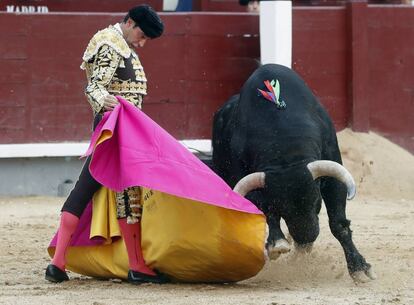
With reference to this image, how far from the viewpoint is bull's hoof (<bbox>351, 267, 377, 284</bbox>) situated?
15.0 feet

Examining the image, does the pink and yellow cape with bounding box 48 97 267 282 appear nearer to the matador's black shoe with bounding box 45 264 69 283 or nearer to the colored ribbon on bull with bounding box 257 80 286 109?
the matador's black shoe with bounding box 45 264 69 283

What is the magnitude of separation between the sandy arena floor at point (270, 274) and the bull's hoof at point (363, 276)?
29 millimetres

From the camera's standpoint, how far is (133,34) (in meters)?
4.51

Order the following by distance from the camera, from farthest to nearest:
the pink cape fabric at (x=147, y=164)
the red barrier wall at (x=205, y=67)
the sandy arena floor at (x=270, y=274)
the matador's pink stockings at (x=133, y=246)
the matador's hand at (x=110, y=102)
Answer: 1. the red barrier wall at (x=205, y=67)
2. the matador's pink stockings at (x=133, y=246)
3. the matador's hand at (x=110, y=102)
4. the pink cape fabric at (x=147, y=164)
5. the sandy arena floor at (x=270, y=274)

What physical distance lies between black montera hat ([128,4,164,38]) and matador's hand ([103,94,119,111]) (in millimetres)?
275

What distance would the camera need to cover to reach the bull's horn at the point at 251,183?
454cm

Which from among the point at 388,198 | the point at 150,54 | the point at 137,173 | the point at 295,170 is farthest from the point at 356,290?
the point at 150,54

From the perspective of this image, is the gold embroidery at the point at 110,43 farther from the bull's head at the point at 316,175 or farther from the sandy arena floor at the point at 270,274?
the sandy arena floor at the point at 270,274

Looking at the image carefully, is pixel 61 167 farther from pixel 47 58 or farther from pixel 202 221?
pixel 202 221

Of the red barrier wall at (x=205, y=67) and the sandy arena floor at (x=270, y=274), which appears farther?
the red barrier wall at (x=205, y=67)

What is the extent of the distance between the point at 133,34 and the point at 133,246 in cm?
78

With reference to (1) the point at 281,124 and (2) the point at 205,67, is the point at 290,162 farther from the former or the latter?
(2) the point at 205,67

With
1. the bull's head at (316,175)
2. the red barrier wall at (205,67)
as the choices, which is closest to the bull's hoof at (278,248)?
the bull's head at (316,175)

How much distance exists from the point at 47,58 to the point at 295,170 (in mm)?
3718
